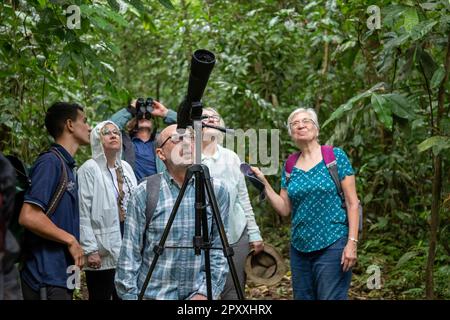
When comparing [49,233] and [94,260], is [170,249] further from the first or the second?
[94,260]

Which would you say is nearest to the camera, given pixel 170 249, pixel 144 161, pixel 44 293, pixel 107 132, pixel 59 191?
pixel 170 249

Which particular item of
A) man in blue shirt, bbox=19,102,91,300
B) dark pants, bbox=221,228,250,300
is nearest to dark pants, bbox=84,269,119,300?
man in blue shirt, bbox=19,102,91,300

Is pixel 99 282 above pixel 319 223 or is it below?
below

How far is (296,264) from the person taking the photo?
10.5ft

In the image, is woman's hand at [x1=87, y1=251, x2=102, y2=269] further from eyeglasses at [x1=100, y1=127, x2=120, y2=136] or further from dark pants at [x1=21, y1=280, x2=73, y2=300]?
eyeglasses at [x1=100, y1=127, x2=120, y2=136]

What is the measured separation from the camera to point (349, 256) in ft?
9.94

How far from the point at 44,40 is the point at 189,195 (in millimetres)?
1836

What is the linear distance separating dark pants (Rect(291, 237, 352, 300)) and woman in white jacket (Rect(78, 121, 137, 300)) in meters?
0.99

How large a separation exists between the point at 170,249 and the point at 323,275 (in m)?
0.99

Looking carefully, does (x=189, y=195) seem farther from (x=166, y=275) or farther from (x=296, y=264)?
(x=296, y=264)

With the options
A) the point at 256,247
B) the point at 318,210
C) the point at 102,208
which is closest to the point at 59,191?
the point at 102,208

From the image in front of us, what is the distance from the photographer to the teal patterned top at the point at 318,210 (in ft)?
10.2

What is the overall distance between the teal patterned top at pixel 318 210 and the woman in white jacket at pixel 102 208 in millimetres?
982

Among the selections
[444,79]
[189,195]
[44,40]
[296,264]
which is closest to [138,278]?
[189,195]
